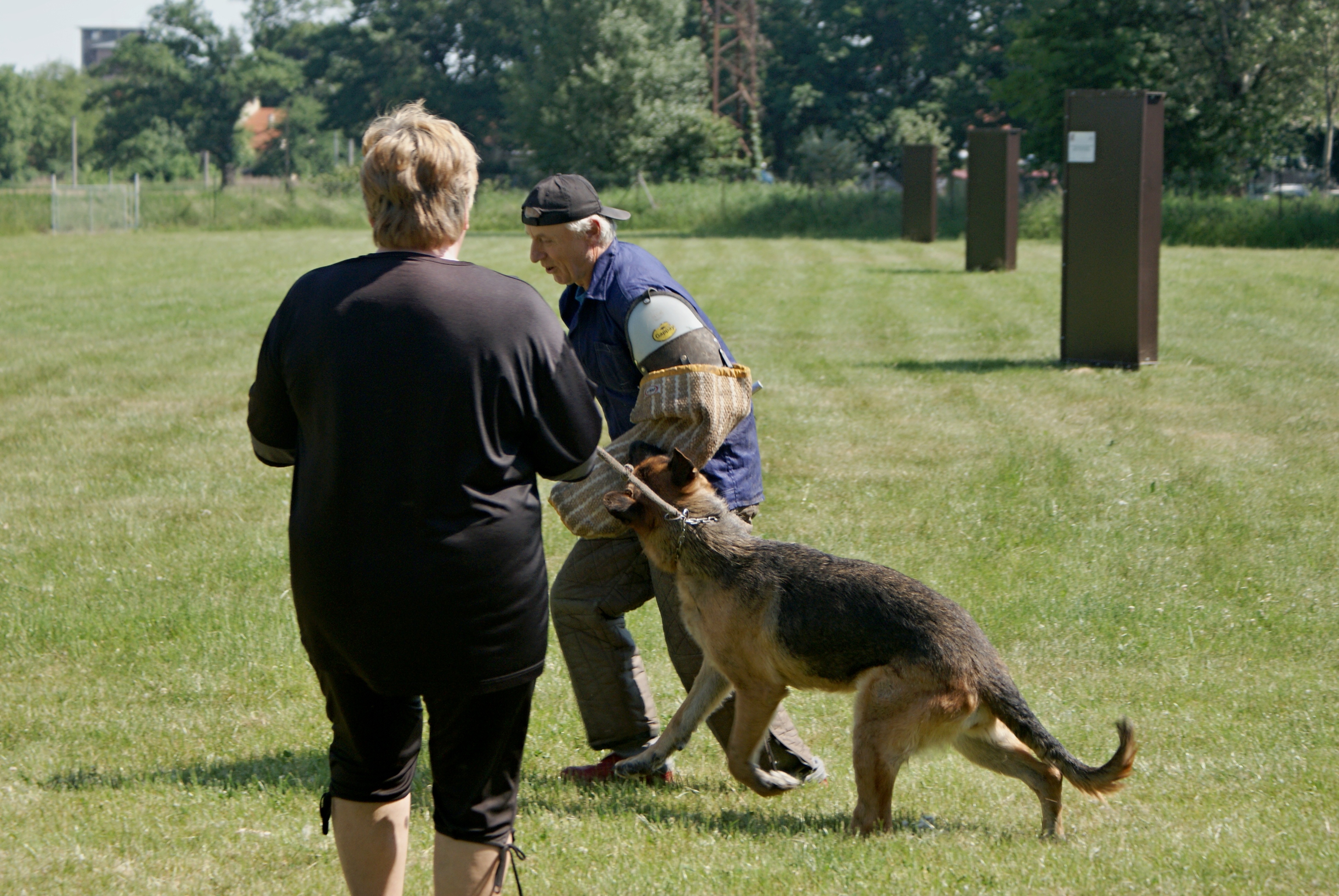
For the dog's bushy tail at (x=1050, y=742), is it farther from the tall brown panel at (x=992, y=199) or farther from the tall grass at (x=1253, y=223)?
the tall grass at (x=1253, y=223)

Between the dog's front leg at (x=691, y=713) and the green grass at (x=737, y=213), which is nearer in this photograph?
the dog's front leg at (x=691, y=713)

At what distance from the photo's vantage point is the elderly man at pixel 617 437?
4137mm

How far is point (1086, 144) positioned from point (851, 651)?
1101 centimetres

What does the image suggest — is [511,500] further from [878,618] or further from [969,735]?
[969,735]

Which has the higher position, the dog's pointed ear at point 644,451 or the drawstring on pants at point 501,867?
the dog's pointed ear at point 644,451

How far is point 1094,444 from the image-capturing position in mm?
10375

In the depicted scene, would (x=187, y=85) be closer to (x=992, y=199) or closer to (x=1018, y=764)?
(x=992, y=199)

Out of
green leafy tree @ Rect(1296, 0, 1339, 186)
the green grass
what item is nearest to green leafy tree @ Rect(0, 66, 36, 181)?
the green grass

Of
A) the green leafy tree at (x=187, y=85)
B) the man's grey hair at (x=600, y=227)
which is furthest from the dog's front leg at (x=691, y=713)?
the green leafy tree at (x=187, y=85)

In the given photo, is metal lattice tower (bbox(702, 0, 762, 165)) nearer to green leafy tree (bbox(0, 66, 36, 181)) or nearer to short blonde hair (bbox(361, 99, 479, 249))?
short blonde hair (bbox(361, 99, 479, 249))

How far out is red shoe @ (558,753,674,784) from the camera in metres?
4.66

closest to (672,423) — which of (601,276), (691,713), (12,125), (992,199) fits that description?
(601,276)

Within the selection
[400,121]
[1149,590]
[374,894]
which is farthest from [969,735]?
[1149,590]

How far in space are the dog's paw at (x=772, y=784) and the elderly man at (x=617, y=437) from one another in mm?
189
